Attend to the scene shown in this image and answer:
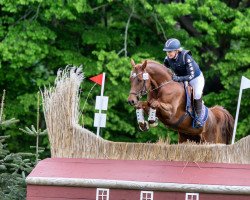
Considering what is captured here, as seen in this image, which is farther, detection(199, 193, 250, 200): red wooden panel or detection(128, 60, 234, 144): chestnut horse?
detection(128, 60, 234, 144): chestnut horse

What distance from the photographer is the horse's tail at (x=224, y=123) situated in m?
15.9

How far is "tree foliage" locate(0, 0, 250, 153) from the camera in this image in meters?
21.2

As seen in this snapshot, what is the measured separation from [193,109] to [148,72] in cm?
97

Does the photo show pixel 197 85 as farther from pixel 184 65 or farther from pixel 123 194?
pixel 123 194

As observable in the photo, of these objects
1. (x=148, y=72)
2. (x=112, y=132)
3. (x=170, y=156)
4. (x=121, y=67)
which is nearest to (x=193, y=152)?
(x=170, y=156)

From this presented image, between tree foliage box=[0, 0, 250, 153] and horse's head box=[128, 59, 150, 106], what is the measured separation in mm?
6818

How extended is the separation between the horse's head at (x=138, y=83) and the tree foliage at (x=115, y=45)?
22.4 ft

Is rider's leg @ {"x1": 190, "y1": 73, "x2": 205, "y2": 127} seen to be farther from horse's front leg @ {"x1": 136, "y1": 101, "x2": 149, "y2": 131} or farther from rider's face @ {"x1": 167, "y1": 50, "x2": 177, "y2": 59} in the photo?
horse's front leg @ {"x1": 136, "y1": 101, "x2": 149, "y2": 131}

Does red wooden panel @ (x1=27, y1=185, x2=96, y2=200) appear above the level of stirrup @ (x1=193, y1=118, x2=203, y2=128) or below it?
below

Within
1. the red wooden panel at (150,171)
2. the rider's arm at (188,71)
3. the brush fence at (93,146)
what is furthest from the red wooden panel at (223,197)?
the rider's arm at (188,71)

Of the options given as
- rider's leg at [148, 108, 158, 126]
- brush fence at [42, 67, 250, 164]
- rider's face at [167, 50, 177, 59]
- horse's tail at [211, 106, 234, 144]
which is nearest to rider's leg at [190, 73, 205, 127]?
rider's face at [167, 50, 177, 59]

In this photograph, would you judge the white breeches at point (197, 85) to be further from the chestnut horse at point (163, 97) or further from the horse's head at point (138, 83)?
the horse's head at point (138, 83)

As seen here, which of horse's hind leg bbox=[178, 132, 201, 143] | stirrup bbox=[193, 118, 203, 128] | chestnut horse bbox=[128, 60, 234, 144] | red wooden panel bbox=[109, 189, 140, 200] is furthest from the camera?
horse's hind leg bbox=[178, 132, 201, 143]

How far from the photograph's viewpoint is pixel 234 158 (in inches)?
533
